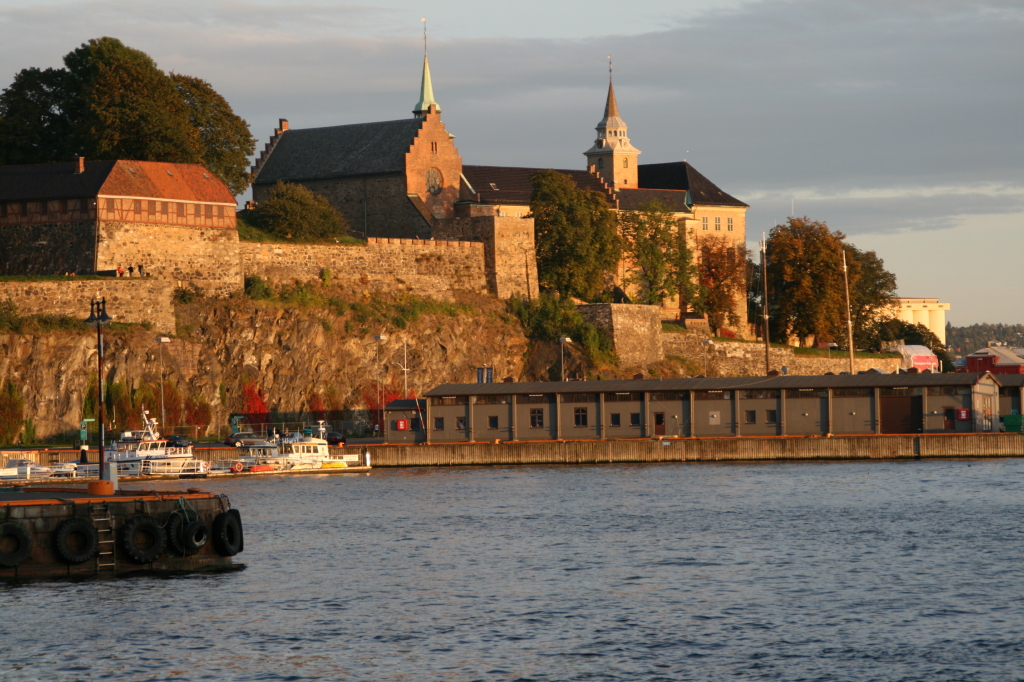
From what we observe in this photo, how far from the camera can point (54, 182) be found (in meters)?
78.7

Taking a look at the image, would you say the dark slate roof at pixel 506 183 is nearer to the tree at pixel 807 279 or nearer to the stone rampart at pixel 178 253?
the tree at pixel 807 279

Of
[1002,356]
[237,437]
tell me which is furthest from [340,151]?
[1002,356]

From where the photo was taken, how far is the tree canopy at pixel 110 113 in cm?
8319

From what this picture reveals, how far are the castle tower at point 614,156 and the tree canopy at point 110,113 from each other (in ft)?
164

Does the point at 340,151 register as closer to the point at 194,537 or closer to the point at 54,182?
the point at 54,182

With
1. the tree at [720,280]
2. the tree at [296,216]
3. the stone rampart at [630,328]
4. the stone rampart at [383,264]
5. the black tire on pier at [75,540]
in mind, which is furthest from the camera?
the tree at [720,280]

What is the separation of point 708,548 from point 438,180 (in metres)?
58.9

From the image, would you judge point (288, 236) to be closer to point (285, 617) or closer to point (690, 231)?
point (690, 231)

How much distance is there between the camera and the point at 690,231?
11269 centimetres

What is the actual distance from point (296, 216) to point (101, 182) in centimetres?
1438

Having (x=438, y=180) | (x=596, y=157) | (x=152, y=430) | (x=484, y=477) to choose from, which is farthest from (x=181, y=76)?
(x=596, y=157)

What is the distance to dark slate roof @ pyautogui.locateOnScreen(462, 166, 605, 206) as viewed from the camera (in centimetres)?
10450

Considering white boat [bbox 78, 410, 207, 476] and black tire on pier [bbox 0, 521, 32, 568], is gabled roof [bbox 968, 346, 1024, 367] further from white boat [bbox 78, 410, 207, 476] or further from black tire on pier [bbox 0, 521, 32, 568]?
black tire on pier [bbox 0, 521, 32, 568]

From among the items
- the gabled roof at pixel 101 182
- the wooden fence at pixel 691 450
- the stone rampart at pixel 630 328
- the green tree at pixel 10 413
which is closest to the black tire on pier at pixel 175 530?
the wooden fence at pixel 691 450
